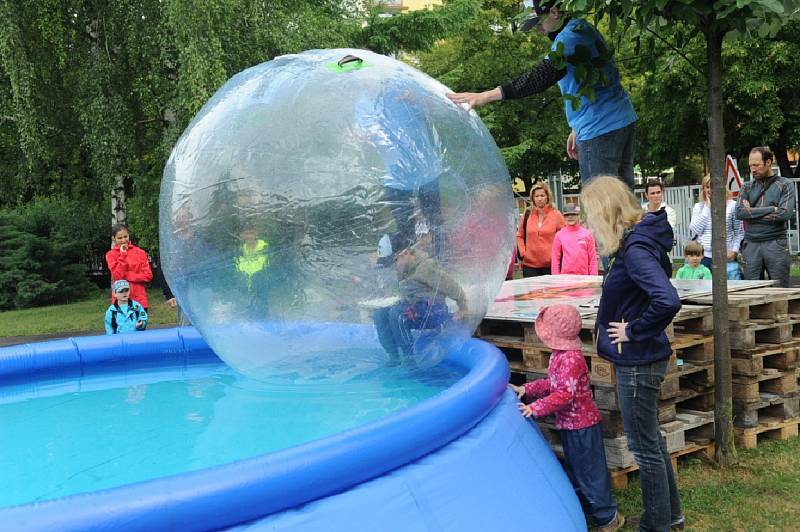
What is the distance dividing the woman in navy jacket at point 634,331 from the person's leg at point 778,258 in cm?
474

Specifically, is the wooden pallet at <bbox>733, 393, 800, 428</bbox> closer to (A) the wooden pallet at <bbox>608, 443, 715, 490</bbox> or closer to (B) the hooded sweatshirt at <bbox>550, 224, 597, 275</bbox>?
(A) the wooden pallet at <bbox>608, 443, 715, 490</bbox>

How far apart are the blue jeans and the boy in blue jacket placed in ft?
15.4

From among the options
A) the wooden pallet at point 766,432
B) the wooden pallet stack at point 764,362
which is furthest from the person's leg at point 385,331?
the wooden pallet at point 766,432

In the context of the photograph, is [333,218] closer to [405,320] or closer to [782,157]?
[405,320]

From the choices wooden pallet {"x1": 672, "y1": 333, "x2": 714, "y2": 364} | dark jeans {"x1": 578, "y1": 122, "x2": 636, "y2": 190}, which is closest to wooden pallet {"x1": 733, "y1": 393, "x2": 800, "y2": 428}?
wooden pallet {"x1": 672, "y1": 333, "x2": 714, "y2": 364}

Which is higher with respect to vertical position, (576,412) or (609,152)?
(609,152)

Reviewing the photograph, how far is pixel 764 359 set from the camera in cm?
520

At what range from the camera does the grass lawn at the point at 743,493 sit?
386 centimetres

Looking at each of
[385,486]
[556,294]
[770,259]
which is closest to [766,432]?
[556,294]

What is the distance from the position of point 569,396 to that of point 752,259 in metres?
4.94

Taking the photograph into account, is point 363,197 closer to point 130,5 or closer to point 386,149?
point 386,149

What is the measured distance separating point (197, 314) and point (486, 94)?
6.51ft

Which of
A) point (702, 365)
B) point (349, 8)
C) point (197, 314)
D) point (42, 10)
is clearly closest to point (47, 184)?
point (42, 10)

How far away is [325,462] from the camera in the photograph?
2.66 m
